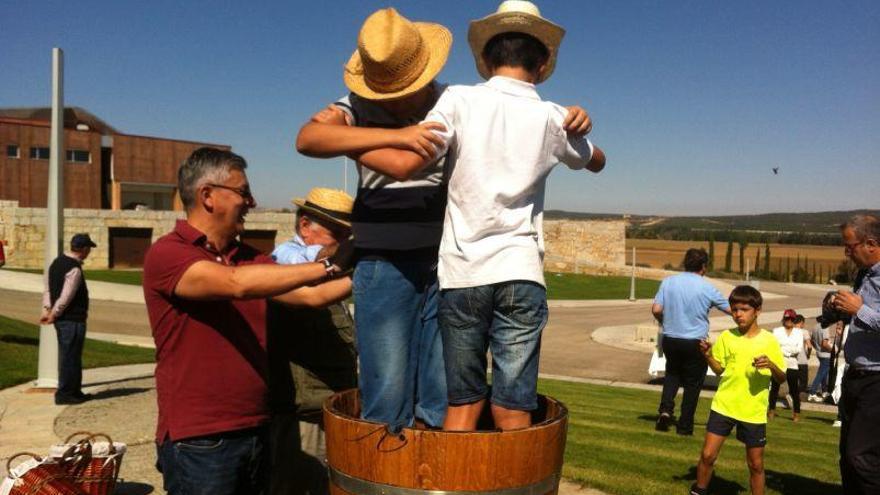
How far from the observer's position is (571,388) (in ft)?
45.3

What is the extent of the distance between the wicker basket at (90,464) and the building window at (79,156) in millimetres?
47579

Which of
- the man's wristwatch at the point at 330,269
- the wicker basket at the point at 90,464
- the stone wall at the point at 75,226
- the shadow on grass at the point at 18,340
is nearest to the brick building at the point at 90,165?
the stone wall at the point at 75,226

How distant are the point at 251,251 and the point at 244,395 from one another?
0.68 meters

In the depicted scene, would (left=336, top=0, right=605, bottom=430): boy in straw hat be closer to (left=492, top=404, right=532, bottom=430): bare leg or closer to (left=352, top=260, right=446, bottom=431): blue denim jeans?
(left=492, top=404, right=532, bottom=430): bare leg

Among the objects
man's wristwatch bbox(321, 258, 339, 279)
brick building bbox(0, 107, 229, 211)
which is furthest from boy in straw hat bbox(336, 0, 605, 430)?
brick building bbox(0, 107, 229, 211)

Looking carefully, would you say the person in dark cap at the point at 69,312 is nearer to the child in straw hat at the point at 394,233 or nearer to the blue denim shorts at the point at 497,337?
the child in straw hat at the point at 394,233

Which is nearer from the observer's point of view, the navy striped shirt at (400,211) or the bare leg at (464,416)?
the bare leg at (464,416)

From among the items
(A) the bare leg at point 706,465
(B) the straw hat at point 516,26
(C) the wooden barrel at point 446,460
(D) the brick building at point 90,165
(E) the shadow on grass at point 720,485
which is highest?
(D) the brick building at point 90,165

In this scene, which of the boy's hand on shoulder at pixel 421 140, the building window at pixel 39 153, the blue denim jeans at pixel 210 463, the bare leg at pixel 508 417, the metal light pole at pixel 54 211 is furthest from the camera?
the building window at pixel 39 153

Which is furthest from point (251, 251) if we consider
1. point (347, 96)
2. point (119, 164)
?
point (119, 164)

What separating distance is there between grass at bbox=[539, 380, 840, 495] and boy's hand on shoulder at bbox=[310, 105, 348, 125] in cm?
411

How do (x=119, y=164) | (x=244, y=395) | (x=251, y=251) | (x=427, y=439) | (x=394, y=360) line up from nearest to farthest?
(x=427, y=439) < (x=394, y=360) < (x=244, y=395) < (x=251, y=251) < (x=119, y=164)

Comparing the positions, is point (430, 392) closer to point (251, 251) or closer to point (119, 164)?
point (251, 251)

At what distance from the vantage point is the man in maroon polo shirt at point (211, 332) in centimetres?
299
